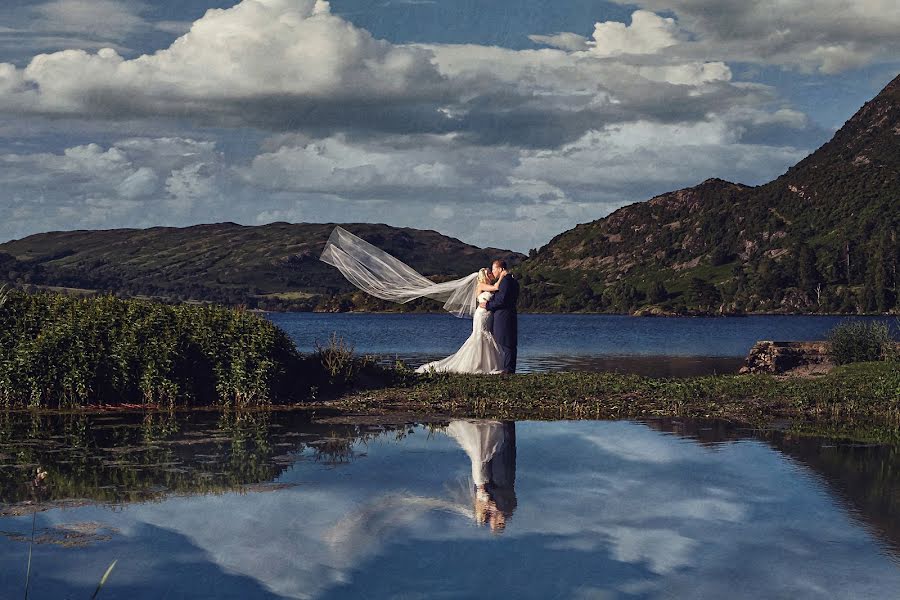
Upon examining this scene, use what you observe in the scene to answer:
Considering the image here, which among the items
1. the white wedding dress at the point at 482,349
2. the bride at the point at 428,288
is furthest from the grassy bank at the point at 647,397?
the bride at the point at 428,288

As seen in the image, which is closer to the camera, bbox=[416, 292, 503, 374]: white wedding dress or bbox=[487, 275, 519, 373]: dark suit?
bbox=[487, 275, 519, 373]: dark suit

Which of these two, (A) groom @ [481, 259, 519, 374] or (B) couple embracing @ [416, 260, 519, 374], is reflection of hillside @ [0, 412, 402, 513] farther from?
(A) groom @ [481, 259, 519, 374]

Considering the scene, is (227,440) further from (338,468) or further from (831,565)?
(831,565)

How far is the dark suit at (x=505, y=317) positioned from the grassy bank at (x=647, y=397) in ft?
5.40

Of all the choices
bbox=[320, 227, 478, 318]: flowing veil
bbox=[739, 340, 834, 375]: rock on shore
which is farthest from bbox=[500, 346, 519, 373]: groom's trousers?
bbox=[739, 340, 834, 375]: rock on shore

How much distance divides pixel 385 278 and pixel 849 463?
827 inches

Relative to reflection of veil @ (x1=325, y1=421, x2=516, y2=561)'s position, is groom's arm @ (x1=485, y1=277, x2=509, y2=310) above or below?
above

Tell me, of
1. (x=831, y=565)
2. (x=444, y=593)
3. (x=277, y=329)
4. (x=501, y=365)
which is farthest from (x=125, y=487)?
(x=501, y=365)

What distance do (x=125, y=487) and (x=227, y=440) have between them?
5.44 metres

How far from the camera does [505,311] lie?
1382 inches

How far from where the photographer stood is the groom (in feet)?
115

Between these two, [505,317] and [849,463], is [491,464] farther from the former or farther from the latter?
[505,317]

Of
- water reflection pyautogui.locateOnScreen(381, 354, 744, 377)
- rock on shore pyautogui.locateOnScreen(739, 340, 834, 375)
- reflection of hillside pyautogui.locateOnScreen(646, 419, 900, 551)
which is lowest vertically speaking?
water reflection pyautogui.locateOnScreen(381, 354, 744, 377)

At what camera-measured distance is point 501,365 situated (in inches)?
1398
